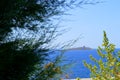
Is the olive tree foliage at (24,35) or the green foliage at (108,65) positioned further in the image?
the green foliage at (108,65)

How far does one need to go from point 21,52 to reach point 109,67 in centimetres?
216

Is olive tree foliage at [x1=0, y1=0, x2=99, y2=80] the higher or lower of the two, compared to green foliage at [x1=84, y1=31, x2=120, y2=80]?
higher

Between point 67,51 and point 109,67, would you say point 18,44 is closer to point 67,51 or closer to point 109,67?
point 67,51

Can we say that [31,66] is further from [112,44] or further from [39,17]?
[112,44]

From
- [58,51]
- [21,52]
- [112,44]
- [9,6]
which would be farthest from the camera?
[112,44]

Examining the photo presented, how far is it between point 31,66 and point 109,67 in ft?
6.60

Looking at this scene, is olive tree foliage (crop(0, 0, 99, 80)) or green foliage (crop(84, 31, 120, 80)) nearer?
olive tree foliage (crop(0, 0, 99, 80))

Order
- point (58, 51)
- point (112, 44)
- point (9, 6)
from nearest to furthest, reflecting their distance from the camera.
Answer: point (9, 6)
point (58, 51)
point (112, 44)

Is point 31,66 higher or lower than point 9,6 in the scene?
lower

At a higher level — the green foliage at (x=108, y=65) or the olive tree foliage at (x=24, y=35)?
the olive tree foliage at (x=24, y=35)

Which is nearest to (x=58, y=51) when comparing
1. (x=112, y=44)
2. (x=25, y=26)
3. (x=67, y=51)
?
(x=67, y=51)

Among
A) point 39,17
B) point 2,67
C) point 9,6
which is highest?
point 9,6

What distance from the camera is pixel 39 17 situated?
4750mm

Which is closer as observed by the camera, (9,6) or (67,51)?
(9,6)
